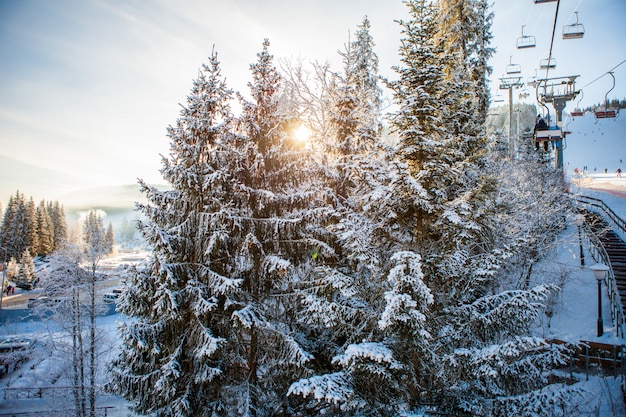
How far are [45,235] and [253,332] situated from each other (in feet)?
238

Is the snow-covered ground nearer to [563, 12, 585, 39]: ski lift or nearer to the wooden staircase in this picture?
the wooden staircase

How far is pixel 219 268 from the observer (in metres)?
9.21

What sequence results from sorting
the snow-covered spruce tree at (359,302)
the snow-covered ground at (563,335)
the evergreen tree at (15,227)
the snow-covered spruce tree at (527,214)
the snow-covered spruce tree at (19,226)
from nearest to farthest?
the snow-covered spruce tree at (359,302)
the snow-covered ground at (563,335)
the snow-covered spruce tree at (527,214)
the evergreen tree at (15,227)
the snow-covered spruce tree at (19,226)

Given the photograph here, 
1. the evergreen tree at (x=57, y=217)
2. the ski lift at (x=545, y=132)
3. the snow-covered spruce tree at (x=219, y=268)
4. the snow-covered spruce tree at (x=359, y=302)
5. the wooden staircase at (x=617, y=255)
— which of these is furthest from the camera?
the evergreen tree at (x=57, y=217)

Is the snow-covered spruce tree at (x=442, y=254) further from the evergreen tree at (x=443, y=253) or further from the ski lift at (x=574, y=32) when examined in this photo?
the ski lift at (x=574, y=32)

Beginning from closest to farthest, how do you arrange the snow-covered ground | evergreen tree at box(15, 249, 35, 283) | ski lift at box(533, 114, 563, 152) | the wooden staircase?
the snow-covered ground, the wooden staircase, ski lift at box(533, 114, 563, 152), evergreen tree at box(15, 249, 35, 283)

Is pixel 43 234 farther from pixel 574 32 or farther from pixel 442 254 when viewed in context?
pixel 574 32

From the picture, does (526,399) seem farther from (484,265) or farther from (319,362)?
(319,362)

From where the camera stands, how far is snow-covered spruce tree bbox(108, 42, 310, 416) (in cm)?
802

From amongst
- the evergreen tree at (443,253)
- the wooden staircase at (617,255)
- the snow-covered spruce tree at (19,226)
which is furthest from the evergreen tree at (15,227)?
the wooden staircase at (617,255)

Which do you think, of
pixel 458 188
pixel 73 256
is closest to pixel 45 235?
pixel 73 256

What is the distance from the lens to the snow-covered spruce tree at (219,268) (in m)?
8.02

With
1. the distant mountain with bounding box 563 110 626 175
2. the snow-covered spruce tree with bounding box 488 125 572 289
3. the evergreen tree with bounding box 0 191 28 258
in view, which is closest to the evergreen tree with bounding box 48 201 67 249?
the evergreen tree with bounding box 0 191 28 258

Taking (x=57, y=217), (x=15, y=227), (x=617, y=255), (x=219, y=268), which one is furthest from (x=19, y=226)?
(x=617, y=255)
